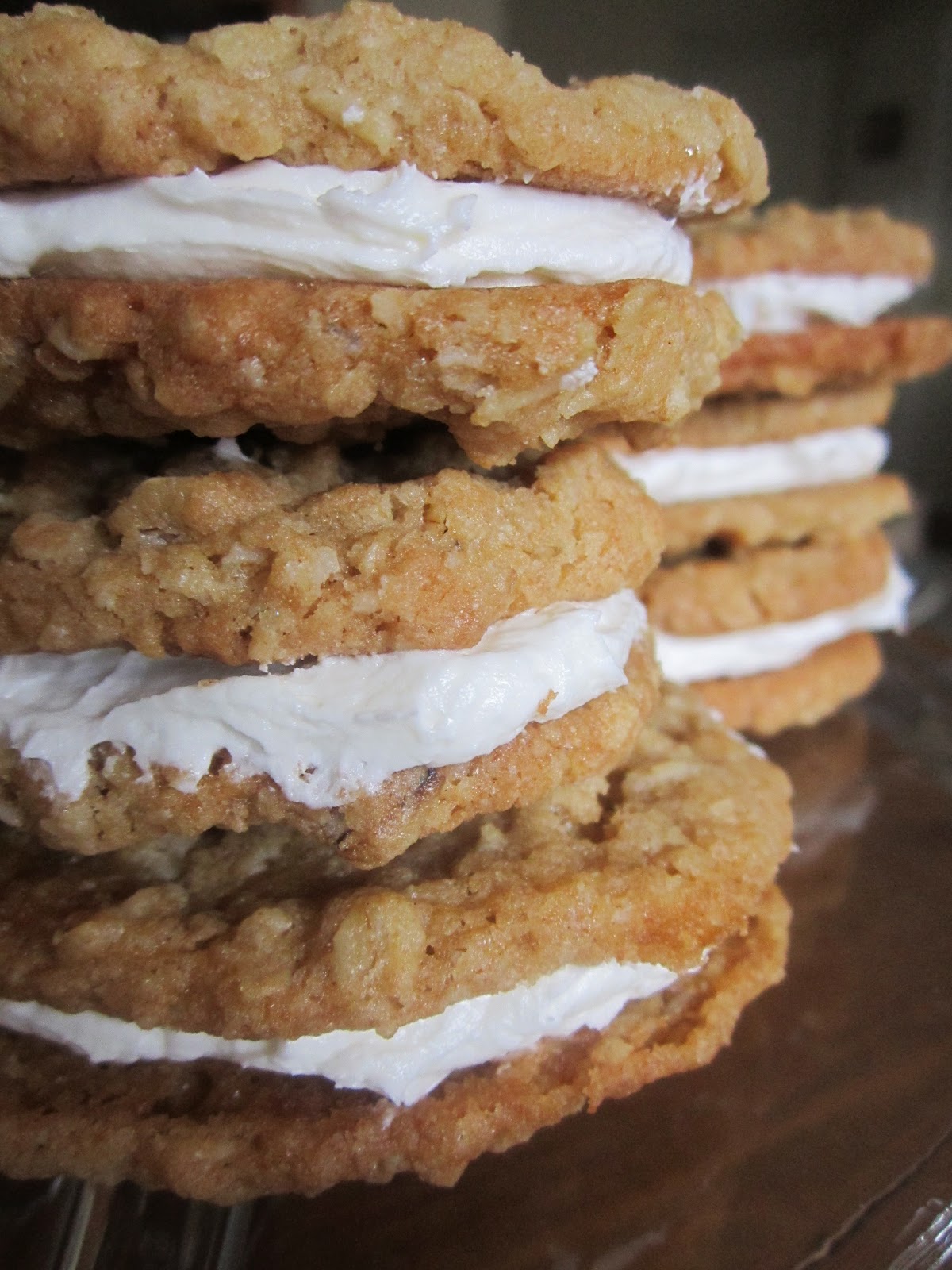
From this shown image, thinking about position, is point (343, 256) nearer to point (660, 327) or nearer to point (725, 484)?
point (660, 327)

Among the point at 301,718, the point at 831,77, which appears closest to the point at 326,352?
the point at 301,718

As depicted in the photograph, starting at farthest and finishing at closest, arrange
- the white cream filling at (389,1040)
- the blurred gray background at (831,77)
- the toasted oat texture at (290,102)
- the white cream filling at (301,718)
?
the blurred gray background at (831,77)
the white cream filling at (389,1040)
the white cream filling at (301,718)
the toasted oat texture at (290,102)

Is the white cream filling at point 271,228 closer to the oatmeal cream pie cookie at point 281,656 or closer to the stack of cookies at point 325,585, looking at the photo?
the stack of cookies at point 325,585

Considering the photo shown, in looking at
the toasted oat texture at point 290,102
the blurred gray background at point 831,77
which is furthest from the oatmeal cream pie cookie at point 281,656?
the blurred gray background at point 831,77

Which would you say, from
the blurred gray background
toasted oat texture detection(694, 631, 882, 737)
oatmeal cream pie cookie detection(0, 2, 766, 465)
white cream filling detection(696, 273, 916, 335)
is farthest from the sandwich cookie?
the blurred gray background

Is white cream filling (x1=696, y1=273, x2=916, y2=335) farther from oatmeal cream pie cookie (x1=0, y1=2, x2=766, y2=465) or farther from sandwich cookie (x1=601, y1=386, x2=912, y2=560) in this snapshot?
oatmeal cream pie cookie (x1=0, y1=2, x2=766, y2=465)

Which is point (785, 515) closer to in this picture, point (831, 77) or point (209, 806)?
point (209, 806)
